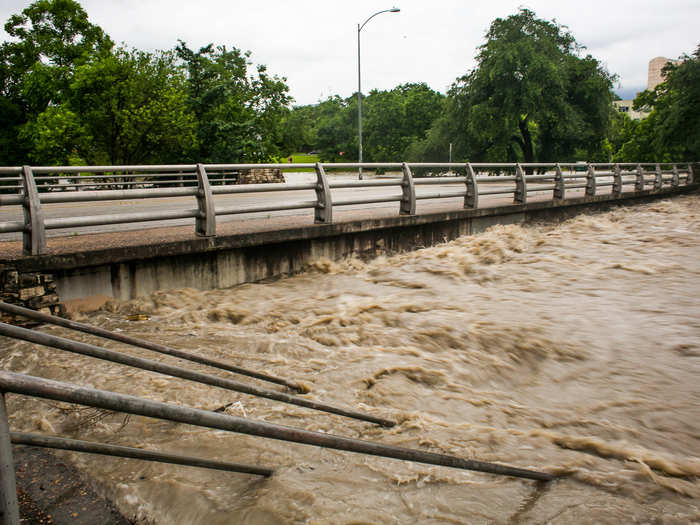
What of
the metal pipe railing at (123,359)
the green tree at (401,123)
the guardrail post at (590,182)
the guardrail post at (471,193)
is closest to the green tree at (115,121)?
the guardrail post at (590,182)

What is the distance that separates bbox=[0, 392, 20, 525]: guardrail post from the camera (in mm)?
1287

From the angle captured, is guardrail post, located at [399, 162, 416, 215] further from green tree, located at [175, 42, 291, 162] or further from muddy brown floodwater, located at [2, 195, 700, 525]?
green tree, located at [175, 42, 291, 162]

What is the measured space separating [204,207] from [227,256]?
84cm

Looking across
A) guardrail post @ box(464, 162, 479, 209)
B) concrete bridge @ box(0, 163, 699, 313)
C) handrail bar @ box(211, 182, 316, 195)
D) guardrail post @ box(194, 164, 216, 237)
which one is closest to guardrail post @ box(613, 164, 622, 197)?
guardrail post @ box(464, 162, 479, 209)

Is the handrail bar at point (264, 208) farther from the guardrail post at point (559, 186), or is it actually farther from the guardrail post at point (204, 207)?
the guardrail post at point (559, 186)

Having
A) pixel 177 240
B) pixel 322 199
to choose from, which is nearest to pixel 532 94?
pixel 322 199

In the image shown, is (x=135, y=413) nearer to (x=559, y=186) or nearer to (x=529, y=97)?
(x=559, y=186)

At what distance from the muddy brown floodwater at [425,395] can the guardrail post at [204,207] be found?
770mm

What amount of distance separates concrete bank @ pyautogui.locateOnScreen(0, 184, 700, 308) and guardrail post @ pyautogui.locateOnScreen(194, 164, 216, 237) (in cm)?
16

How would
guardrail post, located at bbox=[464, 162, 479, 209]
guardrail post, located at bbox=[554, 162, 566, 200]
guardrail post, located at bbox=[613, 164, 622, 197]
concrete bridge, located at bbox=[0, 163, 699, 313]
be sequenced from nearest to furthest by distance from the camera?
concrete bridge, located at bbox=[0, 163, 699, 313] < guardrail post, located at bbox=[464, 162, 479, 209] < guardrail post, located at bbox=[554, 162, 566, 200] < guardrail post, located at bbox=[613, 164, 622, 197]

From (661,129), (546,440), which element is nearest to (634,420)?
(546,440)

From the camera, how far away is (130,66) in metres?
33.9

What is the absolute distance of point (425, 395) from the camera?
4281 millimetres

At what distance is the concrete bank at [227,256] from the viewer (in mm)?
5680
